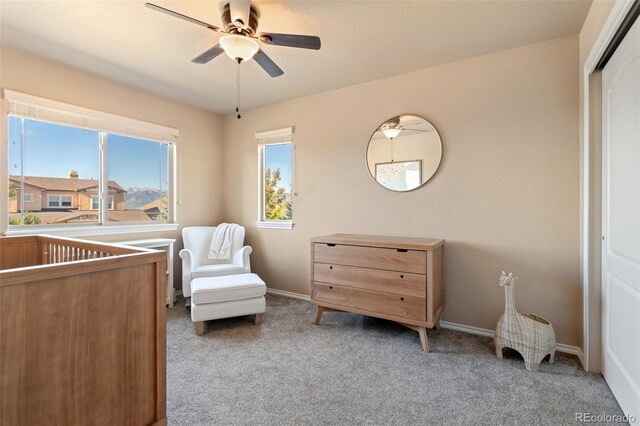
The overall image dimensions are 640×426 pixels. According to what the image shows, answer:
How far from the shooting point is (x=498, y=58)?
252cm

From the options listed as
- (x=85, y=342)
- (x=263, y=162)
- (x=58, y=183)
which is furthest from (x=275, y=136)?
(x=85, y=342)

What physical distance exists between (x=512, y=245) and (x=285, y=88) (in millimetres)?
2707

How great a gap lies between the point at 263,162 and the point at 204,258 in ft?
4.74

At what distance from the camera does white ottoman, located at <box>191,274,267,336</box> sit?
265cm

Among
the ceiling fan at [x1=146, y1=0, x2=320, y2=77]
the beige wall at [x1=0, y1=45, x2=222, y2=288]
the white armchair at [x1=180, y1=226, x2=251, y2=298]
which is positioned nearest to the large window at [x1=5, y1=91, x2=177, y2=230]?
the beige wall at [x1=0, y1=45, x2=222, y2=288]

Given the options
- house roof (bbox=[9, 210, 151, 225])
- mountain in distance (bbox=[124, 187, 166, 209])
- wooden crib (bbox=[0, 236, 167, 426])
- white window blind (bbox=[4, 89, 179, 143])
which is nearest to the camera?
wooden crib (bbox=[0, 236, 167, 426])

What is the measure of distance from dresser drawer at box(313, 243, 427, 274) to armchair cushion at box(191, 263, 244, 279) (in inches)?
42.0

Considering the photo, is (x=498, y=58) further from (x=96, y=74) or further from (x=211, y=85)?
(x=96, y=74)

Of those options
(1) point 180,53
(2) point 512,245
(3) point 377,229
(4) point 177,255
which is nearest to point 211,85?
(1) point 180,53

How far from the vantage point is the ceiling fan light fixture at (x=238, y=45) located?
1.83 metres

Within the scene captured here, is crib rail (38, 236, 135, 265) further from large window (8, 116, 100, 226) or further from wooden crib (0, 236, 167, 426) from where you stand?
large window (8, 116, 100, 226)

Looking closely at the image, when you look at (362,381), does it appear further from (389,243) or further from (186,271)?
(186,271)

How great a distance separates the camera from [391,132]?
3021 mm

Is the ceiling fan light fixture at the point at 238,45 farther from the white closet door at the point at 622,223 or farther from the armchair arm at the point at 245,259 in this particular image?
the armchair arm at the point at 245,259
